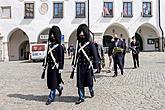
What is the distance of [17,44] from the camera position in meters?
43.6

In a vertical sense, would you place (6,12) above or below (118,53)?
above

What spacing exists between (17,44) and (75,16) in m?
9.28

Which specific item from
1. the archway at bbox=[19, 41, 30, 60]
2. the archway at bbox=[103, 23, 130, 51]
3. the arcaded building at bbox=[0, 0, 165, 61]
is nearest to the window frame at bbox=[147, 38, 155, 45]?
the arcaded building at bbox=[0, 0, 165, 61]

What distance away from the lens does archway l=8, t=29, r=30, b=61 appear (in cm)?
4332

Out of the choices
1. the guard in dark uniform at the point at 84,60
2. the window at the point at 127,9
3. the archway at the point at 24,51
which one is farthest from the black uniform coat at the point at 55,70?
the archway at the point at 24,51

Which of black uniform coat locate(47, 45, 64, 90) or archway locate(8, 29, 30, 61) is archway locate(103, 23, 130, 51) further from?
black uniform coat locate(47, 45, 64, 90)

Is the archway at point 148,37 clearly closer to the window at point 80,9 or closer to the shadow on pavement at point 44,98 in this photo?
the window at point 80,9

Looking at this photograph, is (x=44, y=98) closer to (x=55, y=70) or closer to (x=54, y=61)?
(x=55, y=70)

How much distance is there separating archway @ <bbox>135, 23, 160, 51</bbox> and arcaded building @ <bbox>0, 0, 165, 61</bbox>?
652 millimetres

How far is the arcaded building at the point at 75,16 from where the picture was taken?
40719mm

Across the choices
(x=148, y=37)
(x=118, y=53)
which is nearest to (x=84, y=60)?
(x=118, y=53)

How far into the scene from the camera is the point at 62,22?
40719 mm

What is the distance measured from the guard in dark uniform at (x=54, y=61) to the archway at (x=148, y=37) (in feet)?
114

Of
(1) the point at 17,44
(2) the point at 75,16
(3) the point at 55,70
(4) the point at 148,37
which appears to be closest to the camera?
(3) the point at 55,70
